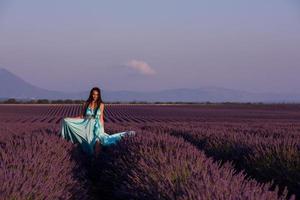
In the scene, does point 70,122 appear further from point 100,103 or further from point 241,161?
point 241,161

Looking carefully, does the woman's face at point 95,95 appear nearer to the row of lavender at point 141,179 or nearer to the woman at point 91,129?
the woman at point 91,129

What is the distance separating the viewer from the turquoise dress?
12000 mm

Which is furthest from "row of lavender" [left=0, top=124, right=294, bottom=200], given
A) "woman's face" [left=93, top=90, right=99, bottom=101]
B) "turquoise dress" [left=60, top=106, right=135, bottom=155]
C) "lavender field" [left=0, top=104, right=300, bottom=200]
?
"turquoise dress" [left=60, top=106, right=135, bottom=155]

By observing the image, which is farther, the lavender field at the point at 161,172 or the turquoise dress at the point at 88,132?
the turquoise dress at the point at 88,132

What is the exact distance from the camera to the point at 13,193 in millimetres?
4457

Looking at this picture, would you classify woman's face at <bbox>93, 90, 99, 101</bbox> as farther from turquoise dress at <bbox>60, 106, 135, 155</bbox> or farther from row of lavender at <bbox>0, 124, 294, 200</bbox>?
row of lavender at <bbox>0, 124, 294, 200</bbox>

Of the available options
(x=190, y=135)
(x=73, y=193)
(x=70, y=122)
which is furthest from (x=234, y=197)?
(x=190, y=135)

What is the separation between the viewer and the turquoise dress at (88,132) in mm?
12000

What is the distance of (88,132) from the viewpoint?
479 inches

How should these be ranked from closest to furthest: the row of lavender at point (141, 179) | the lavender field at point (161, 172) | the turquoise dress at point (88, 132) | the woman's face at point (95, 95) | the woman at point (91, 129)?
the row of lavender at point (141, 179) → the lavender field at point (161, 172) → the woman's face at point (95, 95) → the woman at point (91, 129) → the turquoise dress at point (88, 132)

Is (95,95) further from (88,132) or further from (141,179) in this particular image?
(141,179)

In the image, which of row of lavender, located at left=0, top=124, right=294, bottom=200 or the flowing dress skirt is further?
the flowing dress skirt

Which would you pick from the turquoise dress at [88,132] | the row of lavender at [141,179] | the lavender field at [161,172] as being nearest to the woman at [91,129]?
the turquoise dress at [88,132]

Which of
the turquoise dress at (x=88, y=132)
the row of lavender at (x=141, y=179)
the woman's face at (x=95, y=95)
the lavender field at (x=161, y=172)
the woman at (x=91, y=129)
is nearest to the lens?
the row of lavender at (x=141, y=179)
